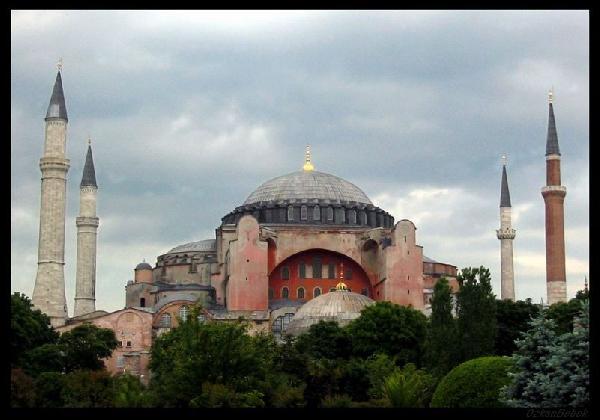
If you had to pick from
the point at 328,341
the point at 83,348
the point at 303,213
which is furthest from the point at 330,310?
the point at 83,348

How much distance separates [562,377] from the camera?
17.5 metres

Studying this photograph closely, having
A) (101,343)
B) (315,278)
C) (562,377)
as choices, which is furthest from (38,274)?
(562,377)

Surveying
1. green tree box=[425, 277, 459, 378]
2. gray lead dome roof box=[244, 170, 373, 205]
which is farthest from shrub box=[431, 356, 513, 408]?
gray lead dome roof box=[244, 170, 373, 205]

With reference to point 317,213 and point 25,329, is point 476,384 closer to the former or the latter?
point 25,329

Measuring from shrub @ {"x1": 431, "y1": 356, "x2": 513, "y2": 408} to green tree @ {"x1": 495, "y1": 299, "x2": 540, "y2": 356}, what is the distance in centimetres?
1613

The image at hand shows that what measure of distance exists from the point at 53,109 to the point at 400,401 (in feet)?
Answer: 93.1

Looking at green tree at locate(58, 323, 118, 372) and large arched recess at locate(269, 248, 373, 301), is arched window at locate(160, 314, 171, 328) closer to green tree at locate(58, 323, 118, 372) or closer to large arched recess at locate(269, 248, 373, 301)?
large arched recess at locate(269, 248, 373, 301)

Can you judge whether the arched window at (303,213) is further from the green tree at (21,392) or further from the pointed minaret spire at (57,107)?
the green tree at (21,392)

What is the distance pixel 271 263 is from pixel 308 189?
6057 millimetres

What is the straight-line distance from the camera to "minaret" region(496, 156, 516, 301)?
195ft

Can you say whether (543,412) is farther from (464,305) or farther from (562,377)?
(464,305)

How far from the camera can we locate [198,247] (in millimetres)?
61156

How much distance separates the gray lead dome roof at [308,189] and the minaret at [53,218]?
14.4 meters

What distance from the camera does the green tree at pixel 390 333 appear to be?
3912 cm
